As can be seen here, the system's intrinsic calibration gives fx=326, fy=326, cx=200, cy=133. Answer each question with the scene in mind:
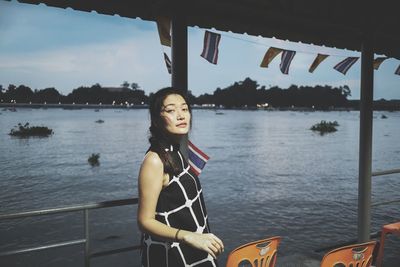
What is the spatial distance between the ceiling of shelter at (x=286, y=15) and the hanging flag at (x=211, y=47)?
222 millimetres

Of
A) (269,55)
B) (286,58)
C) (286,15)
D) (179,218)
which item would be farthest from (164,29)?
(286,58)

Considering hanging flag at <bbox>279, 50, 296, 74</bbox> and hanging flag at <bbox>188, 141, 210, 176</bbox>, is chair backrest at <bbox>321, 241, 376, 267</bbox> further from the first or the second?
hanging flag at <bbox>279, 50, 296, 74</bbox>

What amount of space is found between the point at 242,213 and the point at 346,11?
11.6 m

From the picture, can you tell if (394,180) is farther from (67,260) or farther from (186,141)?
(186,141)

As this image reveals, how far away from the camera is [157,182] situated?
1.91 m

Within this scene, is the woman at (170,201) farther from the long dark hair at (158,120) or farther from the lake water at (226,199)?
the lake water at (226,199)

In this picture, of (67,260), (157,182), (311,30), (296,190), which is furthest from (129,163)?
(157,182)

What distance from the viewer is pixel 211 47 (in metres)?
4.70

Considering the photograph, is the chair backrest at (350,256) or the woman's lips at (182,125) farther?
the chair backrest at (350,256)

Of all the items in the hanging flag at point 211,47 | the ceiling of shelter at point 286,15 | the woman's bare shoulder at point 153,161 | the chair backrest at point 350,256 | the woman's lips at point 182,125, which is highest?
the ceiling of shelter at point 286,15

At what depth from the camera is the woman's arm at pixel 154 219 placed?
1.86m

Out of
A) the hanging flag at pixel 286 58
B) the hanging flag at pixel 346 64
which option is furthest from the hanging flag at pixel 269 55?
the hanging flag at pixel 346 64

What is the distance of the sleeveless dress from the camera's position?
207 cm

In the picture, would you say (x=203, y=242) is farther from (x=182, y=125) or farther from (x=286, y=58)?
(x=286, y=58)
